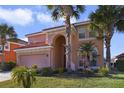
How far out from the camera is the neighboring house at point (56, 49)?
30.5 metres

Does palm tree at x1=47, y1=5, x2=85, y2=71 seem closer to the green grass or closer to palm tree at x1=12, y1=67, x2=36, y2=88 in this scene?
the green grass

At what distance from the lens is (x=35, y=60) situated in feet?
105

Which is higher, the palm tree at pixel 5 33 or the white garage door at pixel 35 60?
the palm tree at pixel 5 33

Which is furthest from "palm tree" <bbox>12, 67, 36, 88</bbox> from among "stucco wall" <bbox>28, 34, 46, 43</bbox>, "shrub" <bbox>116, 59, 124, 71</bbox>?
"shrub" <bbox>116, 59, 124, 71</bbox>

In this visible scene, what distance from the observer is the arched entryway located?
31.8 m

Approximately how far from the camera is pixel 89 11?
27266 mm

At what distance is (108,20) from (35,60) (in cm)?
989

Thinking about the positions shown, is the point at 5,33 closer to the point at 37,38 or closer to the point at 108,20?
the point at 37,38

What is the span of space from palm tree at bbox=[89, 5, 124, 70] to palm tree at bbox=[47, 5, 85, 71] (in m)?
1.78

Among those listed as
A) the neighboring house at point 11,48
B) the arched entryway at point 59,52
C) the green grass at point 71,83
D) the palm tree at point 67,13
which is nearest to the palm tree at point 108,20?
the palm tree at point 67,13

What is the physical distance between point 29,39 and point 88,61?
31.5ft

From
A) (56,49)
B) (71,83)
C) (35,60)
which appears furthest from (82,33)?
(71,83)

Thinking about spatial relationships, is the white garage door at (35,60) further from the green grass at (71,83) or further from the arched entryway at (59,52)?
the green grass at (71,83)

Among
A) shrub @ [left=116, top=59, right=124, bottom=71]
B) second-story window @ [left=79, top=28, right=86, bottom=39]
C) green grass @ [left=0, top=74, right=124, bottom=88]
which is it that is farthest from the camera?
shrub @ [left=116, top=59, right=124, bottom=71]
